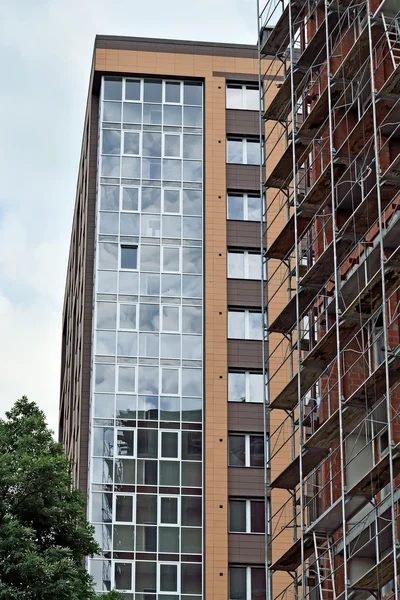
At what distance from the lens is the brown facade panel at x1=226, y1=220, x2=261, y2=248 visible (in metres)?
65.6

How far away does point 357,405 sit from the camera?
3372 cm

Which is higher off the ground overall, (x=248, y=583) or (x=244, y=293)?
(x=244, y=293)

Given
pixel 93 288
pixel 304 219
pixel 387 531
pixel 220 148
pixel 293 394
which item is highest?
pixel 220 148

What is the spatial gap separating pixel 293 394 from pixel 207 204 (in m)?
27.3

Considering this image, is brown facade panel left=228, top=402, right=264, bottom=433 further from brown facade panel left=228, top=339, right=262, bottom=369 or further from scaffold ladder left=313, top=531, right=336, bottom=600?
scaffold ladder left=313, top=531, right=336, bottom=600

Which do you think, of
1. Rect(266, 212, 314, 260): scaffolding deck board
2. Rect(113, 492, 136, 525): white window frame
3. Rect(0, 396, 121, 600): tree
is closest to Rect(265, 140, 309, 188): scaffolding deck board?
Rect(266, 212, 314, 260): scaffolding deck board

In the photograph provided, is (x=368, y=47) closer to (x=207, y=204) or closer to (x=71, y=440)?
(x=207, y=204)

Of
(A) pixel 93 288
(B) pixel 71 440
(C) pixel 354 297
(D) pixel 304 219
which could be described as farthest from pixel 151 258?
(C) pixel 354 297

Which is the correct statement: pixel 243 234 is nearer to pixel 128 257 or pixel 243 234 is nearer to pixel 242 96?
pixel 128 257

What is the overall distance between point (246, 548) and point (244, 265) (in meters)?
13.7

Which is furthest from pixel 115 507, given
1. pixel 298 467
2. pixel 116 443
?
pixel 298 467

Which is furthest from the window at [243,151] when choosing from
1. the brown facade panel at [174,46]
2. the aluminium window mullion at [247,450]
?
the aluminium window mullion at [247,450]

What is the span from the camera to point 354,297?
36.3 meters

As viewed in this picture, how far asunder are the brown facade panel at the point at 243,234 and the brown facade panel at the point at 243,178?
181 cm
